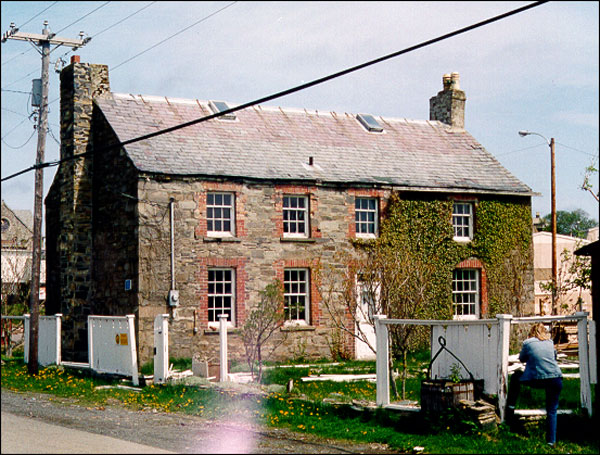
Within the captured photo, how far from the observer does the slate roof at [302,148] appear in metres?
23.9

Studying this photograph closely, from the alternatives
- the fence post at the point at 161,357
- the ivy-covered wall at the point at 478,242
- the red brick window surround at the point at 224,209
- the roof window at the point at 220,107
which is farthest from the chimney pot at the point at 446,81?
the fence post at the point at 161,357

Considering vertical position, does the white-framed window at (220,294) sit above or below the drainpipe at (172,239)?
below

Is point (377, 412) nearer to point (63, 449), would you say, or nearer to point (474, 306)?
point (63, 449)

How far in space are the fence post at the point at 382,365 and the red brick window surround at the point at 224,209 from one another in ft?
36.6

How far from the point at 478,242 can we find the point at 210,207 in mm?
9142

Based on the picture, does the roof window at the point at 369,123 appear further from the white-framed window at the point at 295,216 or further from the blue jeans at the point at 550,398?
the blue jeans at the point at 550,398

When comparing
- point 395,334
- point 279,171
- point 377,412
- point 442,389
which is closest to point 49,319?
point 279,171

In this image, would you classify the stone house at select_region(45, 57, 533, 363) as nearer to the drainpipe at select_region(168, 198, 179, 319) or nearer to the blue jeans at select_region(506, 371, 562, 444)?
the drainpipe at select_region(168, 198, 179, 319)

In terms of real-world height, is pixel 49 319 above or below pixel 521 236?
below

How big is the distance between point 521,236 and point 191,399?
16.2 meters

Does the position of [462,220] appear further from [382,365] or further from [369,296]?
[382,365]

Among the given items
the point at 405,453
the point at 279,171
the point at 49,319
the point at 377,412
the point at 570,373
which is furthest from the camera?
the point at 279,171

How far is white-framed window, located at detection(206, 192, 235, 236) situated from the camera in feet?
77.0

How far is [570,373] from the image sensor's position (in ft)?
59.3
